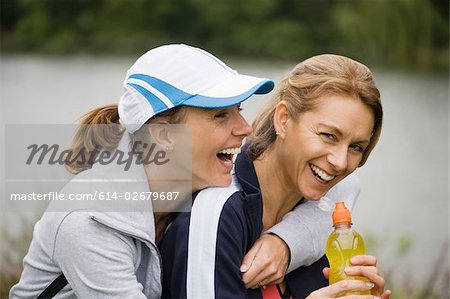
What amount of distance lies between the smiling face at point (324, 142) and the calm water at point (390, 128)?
234cm

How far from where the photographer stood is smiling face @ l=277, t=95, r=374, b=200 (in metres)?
1.84

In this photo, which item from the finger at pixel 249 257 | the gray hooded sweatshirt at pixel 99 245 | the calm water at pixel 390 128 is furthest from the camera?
the calm water at pixel 390 128

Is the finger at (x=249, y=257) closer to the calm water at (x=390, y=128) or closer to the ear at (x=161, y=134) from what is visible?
the ear at (x=161, y=134)

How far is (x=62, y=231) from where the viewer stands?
5.67ft

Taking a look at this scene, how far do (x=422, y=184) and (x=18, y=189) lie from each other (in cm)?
373

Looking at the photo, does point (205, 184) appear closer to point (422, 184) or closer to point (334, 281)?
point (334, 281)

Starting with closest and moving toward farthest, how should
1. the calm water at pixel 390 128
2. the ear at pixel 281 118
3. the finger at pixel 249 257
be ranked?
1. the finger at pixel 249 257
2. the ear at pixel 281 118
3. the calm water at pixel 390 128

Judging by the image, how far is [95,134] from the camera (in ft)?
6.31

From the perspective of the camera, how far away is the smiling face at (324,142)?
1845mm

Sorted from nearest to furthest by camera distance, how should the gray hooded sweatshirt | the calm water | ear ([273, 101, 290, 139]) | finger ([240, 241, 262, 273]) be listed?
1. the gray hooded sweatshirt
2. finger ([240, 241, 262, 273])
3. ear ([273, 101, 290, 139])
4. the calm water

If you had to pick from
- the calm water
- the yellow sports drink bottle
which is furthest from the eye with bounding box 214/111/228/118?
the calm water

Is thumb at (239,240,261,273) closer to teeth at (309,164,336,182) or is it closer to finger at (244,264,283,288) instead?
finger at (244,264,283,288)

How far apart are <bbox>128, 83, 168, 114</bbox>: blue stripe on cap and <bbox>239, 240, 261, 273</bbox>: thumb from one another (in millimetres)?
368

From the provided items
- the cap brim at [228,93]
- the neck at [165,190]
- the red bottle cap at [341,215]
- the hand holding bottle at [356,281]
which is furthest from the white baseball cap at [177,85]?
the hand holding bottle at [356,281]
